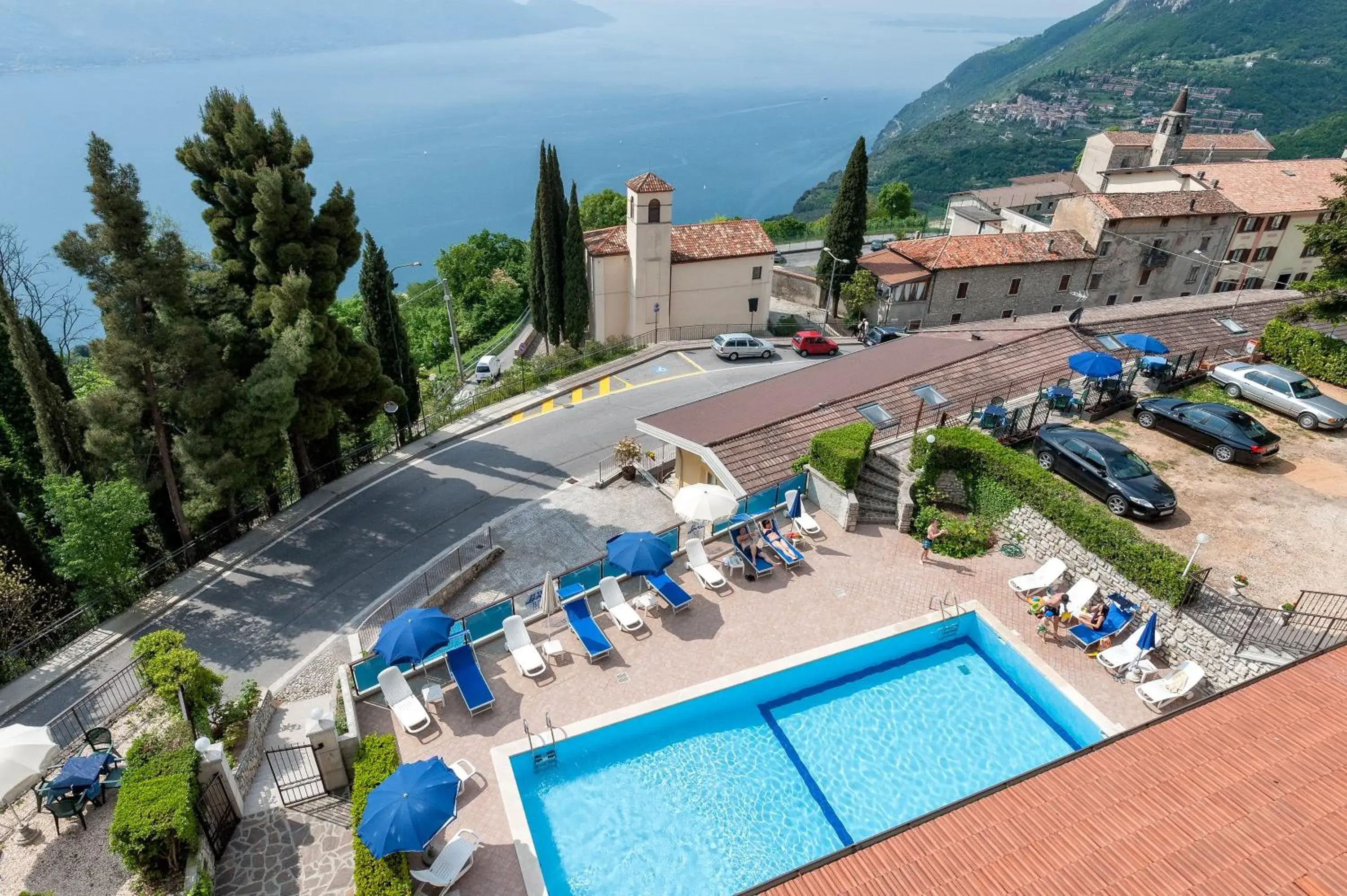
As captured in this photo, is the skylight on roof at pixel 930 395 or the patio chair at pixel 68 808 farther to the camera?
the skylight on roof at pixel 930 395

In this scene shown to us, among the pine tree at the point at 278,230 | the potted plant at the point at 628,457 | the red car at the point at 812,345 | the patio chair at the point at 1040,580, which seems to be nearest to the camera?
the patio chair at the point at 1040,580

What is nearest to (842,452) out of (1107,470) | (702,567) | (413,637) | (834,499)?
(834,499)

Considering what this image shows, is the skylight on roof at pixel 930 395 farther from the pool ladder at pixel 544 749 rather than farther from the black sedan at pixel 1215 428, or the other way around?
the pool ladder at pixel 544 749

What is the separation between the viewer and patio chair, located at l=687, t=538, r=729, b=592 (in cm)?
1905

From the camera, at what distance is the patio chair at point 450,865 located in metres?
11.8

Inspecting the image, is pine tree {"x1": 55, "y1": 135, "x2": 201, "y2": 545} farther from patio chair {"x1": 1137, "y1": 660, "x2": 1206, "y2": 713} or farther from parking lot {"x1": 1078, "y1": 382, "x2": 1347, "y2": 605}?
parking lot {"x1": 1078, "y1": 382, "x2": 1347, "y2": 605}

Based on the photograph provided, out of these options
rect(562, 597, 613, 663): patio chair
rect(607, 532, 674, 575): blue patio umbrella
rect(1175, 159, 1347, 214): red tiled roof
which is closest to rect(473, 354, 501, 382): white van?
rect(607, 532, 674, 575): blue patio umbrella

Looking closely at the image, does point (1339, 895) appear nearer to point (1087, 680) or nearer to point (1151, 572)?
point (1087, 680)

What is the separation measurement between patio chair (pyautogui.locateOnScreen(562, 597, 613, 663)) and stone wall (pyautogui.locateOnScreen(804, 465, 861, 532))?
8.02 metres

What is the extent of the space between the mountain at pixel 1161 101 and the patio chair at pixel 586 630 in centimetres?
11690

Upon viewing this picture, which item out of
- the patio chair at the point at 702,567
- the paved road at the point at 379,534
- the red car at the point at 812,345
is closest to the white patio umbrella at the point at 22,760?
the paved road at the point at 379,534

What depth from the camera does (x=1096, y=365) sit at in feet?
76.8

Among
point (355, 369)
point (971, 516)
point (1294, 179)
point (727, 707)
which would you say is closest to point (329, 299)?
point (355, 369)

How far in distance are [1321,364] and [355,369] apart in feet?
116
